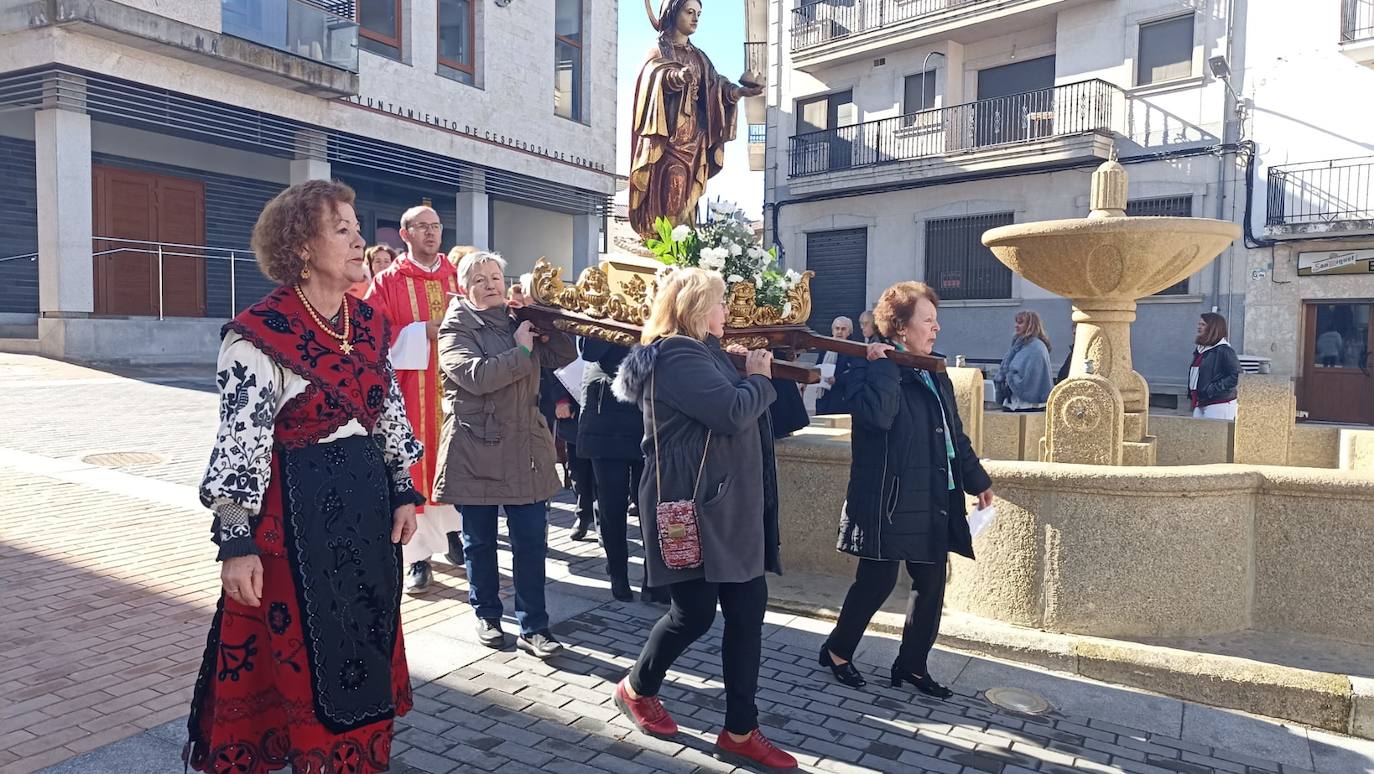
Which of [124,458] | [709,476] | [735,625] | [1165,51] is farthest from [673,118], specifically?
[1165,51]

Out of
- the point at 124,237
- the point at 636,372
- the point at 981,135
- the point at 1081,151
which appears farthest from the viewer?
the point at 981,135

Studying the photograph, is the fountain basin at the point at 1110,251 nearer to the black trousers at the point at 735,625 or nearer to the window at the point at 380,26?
the black trousers at the point at 735,625

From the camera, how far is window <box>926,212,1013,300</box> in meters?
21.7

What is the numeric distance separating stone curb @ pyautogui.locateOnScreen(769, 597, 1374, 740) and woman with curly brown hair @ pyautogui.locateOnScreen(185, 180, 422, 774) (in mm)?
Answer: 2915

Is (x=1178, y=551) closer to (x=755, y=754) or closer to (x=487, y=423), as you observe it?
(x=755, y=754)

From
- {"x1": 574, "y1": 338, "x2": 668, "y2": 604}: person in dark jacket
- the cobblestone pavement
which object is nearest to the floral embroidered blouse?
the cobblestone pavement

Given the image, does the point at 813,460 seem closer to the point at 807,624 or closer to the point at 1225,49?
the point at 807,624

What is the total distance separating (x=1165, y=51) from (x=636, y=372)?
2020cm

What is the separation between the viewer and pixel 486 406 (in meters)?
4.49

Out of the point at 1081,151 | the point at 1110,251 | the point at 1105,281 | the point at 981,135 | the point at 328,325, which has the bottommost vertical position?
the point at 328,325

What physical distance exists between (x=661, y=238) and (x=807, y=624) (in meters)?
2.50

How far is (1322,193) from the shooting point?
17.7 m

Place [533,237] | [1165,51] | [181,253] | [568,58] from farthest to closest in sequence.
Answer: [533,237] < [568,58] < [1165,51] < [181,253]

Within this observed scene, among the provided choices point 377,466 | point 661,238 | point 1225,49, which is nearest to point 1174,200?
point 1225,49
